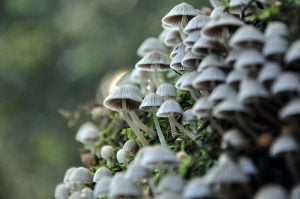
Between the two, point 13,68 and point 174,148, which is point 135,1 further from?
point 174,148

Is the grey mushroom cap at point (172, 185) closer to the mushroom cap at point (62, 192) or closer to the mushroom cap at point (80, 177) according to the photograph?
the mushroom cap at point (80, 177)

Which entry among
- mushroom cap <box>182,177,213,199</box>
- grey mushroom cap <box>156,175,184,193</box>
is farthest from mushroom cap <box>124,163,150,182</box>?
mushroom cap <box>182,177,213,199</box>

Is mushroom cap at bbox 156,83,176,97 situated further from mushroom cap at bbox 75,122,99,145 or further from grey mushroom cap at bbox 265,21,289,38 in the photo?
mushroom cap at bbox 75,122,99,145

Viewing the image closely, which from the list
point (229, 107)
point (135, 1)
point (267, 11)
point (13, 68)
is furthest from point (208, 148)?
point (135, 1)

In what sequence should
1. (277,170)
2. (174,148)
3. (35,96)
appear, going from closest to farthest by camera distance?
(277,170), (174,148), (35,96)

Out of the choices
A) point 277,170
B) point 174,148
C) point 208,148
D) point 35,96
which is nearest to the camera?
point 277,170

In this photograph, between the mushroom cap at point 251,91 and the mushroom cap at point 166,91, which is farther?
the mushroom cap at point 166,91

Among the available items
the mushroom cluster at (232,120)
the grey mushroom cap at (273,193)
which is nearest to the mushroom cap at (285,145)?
the mushroom cluster at (232,120)
